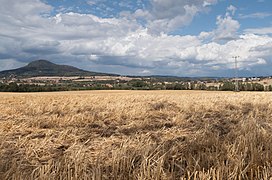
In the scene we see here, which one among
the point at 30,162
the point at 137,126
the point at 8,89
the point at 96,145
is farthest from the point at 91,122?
the point at 8,89

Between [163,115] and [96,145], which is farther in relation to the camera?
[163,115]

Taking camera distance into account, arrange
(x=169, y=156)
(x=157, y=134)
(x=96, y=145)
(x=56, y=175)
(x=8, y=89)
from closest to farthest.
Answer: (x=56, y=175) → (x=169, y=156) → (x=96, y=145) → (x=157, y=134) → (x=8, y=89)

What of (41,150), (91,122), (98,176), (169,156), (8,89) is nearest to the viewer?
(98,176)

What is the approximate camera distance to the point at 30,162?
4688mm

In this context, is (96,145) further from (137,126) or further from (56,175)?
(137,126)

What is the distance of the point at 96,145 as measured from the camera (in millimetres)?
5914

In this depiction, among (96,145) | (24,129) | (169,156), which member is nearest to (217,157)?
(169,156)

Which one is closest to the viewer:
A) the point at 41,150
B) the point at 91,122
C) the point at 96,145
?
the point at 41,150

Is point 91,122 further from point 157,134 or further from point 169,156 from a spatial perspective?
point 169,156

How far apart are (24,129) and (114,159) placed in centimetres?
466

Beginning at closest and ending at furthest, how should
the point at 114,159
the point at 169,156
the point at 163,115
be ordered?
the point at 114,159, the point at 169,156, the point at 163,115

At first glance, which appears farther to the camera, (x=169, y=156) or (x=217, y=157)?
(x=169, y=156)

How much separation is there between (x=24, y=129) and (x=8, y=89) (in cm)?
8615

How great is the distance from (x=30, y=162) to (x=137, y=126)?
4521mm
